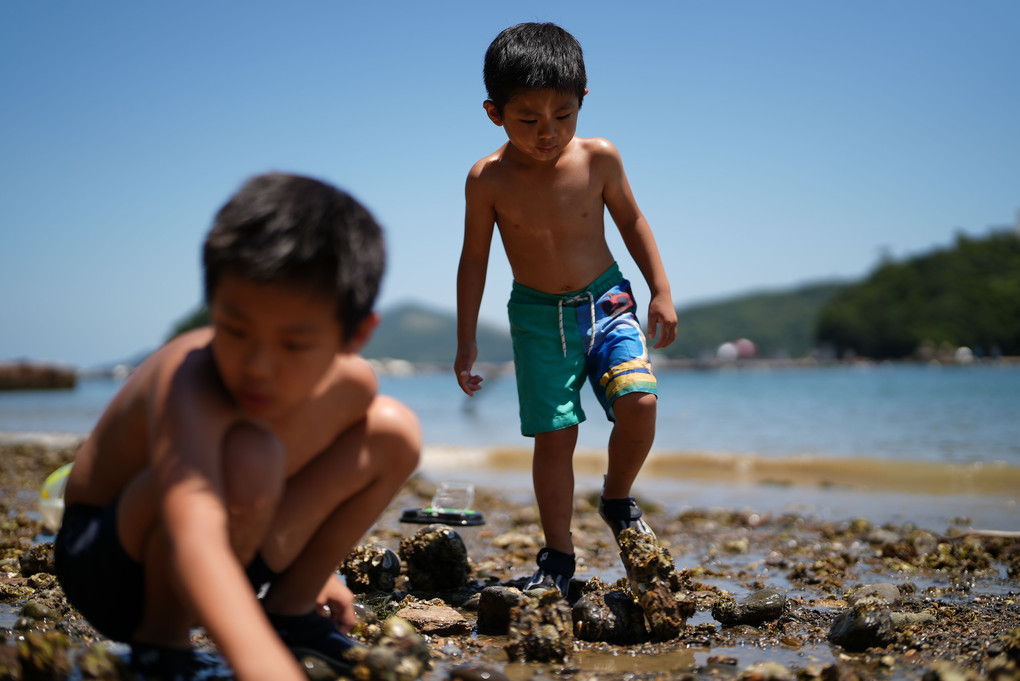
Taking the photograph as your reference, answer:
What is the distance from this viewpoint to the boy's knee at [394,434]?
1.98 metres

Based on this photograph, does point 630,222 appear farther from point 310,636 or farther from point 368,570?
point 310,636

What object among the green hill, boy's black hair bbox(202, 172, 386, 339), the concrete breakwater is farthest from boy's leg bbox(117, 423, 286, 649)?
the green hill

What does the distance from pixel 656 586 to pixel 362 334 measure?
4.63 ft

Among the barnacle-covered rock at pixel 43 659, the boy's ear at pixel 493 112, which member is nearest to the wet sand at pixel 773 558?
the barnacle-covered rock at pixel 43 659

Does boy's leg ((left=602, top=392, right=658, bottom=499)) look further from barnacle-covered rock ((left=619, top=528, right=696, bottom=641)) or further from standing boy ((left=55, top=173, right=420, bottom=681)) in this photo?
standing boy ((left=55, top=173, right=420, bottom=681))

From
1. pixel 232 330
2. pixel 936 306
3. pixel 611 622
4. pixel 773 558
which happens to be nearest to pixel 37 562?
pixel 611 622

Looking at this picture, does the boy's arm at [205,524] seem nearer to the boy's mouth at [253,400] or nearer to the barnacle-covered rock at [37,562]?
the boy's mouth at [253,400]

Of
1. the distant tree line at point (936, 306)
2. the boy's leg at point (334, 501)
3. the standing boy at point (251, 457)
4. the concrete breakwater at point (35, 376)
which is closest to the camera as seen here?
the standing boy at point (251, 457)

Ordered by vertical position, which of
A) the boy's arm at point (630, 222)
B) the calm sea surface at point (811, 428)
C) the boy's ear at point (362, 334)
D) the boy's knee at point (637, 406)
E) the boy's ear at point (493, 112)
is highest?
the boy's ear at point (493, 112)

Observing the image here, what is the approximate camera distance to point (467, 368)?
349 cm

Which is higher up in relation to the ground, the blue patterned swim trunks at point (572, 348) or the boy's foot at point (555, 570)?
the blue patterned swim trunks at point (572, 348)

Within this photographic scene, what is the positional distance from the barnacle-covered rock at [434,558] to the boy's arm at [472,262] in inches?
24.7

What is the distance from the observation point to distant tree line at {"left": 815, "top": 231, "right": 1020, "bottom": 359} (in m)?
80.8

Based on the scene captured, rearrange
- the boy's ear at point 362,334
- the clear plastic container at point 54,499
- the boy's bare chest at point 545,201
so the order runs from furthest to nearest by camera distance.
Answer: the clear plastic container at point 54,499, the boy's bare chest at point 545,201, the boy's ear at point 362,334
